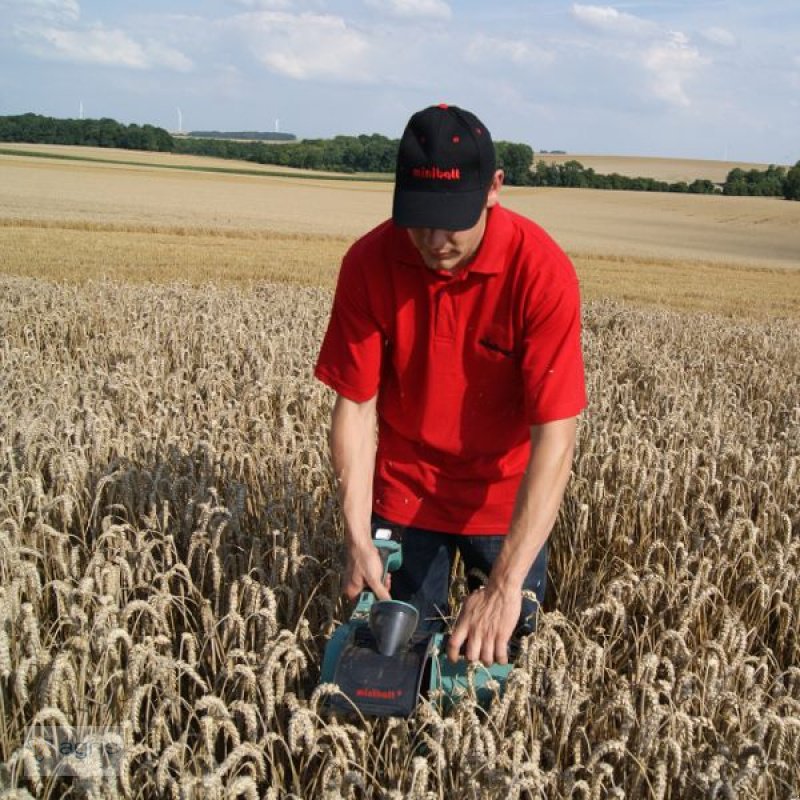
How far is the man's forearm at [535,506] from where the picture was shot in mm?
2285

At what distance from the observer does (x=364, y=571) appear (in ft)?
8.26

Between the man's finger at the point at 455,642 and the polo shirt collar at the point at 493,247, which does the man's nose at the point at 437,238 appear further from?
the man's finger at the point at 455,642

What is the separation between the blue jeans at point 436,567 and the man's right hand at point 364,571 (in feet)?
1.28

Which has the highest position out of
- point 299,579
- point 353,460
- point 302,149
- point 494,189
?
point 302,149

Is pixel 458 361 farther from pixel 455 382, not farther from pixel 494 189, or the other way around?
pixel 494 189

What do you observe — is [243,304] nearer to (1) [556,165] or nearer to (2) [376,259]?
(2) [376,259]

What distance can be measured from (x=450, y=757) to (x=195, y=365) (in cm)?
524

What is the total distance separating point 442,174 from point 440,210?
0.08 meters

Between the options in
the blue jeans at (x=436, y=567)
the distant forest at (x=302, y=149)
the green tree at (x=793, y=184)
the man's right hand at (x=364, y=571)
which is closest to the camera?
the man's right hand at (x=364, y=571)

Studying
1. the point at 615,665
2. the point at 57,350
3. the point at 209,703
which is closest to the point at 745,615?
the point at 615,665

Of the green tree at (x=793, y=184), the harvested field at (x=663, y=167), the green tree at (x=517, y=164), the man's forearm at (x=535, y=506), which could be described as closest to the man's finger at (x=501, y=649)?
the man's forearm at (x=535, y=506)

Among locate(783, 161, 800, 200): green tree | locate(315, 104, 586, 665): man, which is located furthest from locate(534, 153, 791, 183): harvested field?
locate(315, 104, 586, 665): man

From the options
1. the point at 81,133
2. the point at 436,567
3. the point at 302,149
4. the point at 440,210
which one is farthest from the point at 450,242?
the point at 81,133

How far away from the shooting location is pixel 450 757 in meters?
2.13
